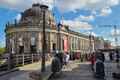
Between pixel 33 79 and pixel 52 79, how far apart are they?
2178 millimetres

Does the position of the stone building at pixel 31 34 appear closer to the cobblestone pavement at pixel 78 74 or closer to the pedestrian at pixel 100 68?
the cobblestone pavement at pixel 78 74

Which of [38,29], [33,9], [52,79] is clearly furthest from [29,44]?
[52,79]

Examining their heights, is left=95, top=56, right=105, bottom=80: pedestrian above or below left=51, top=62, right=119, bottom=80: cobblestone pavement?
above

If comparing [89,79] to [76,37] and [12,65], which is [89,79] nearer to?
[12,65]

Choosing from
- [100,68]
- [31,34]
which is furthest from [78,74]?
[31,34]

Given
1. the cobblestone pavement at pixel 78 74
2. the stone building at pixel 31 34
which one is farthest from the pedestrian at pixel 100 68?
the stone building at pixel 31 34

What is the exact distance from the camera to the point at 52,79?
59.0 feet

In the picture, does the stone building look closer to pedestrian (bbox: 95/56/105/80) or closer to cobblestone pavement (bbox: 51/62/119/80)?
cobblestone pavement (bbox: 51/62/119/80)

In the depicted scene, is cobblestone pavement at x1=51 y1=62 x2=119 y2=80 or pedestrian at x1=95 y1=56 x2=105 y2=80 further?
cobblestone pavement at x1=51 y1=62 x2=119 y2=80

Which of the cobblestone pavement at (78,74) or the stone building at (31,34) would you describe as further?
the stone building at (31,34)

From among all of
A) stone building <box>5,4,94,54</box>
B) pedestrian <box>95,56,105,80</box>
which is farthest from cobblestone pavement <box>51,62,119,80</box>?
stone building <box>5,4,94,54</box>

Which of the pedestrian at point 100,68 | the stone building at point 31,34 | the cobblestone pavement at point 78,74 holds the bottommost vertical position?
the cobblestone pavement at point 78,74

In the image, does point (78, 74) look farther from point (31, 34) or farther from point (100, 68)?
point (31, 34)

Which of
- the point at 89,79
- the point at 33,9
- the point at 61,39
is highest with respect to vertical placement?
the point at 33,9
